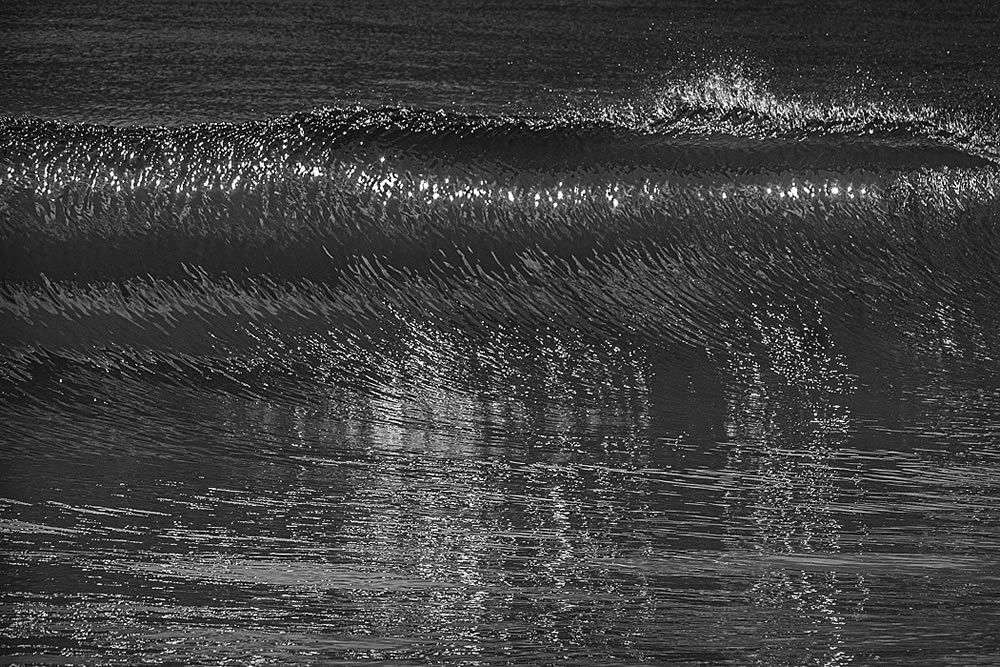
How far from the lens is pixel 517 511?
0.65ft

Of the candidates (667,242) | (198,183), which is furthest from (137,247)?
(667,242)

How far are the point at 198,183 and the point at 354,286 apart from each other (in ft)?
0.15

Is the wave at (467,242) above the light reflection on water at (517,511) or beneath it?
above

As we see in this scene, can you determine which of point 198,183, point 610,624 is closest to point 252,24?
point 198,183

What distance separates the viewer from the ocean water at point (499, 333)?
0.18m

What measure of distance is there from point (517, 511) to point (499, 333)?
0.04 metres

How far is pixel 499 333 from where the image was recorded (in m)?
0.22

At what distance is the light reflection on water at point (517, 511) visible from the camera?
0.59 feet

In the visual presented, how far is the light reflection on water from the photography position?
0.18 meters

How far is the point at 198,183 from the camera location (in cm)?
22

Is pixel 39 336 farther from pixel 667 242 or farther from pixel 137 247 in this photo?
pixel 667 242

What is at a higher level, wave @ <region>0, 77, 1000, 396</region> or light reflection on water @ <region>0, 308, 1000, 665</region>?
wave @ <region>0, 77, 1000, 396</region>

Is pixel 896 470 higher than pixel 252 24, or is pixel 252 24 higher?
pixel 252 24

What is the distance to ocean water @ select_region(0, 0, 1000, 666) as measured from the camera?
0.18 meters
